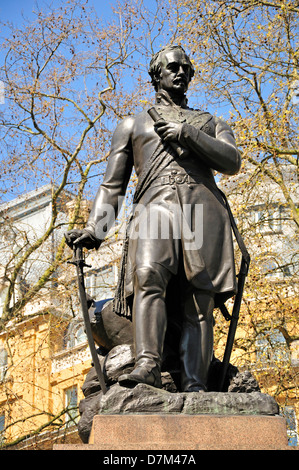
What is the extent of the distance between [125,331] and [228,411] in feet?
4.07

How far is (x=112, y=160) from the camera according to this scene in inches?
242

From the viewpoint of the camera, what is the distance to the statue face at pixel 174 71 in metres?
6.12

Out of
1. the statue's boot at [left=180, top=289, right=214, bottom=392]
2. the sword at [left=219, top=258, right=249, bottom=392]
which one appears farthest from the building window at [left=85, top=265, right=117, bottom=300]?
the statue's boot at [left=180, top=289, right=214, bottom=392]

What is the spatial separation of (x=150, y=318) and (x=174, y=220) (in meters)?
0.70

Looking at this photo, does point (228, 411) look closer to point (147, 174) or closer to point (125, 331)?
point (125, 331)

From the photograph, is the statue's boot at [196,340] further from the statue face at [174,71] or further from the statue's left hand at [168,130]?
the statue face at [174,71]

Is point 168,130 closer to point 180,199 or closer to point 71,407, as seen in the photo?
point 180,199

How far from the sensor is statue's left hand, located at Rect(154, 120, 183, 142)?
5.75m

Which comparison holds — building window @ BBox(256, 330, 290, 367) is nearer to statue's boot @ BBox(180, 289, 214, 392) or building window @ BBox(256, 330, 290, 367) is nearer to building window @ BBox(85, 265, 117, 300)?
building window @ BBox(85, 265, 117, 300)

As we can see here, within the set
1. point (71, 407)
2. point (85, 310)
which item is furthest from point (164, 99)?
point (71, 407)

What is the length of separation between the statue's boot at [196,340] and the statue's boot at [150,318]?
0.23 m

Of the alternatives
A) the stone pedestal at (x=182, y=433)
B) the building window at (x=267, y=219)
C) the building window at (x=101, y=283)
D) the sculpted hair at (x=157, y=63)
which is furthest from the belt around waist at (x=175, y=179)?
the building window at (x=267, y=219)
